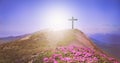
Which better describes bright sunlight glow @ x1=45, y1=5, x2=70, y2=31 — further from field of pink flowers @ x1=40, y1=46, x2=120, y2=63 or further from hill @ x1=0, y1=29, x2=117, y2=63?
field of pink flowers @ x1=40, y1=46, x2=120, y2=63

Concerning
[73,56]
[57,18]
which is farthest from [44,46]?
[73,56]

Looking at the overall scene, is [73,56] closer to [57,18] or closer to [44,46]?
[44,46]

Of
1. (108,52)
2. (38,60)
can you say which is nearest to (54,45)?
(38,60)

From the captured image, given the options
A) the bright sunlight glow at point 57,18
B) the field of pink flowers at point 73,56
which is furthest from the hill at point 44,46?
the bright sunlight glow at point 57,18

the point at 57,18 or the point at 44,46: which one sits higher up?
the point at 57,18

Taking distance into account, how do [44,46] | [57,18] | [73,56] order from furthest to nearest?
[57,18], [44,46], [73,56]

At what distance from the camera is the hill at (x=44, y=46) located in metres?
6.25

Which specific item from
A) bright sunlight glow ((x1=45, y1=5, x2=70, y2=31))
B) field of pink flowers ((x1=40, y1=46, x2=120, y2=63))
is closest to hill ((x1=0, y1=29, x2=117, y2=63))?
field of pink flowers ((x1=40, y1=46, x2=120, y2=63))

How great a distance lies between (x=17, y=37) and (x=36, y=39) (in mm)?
641

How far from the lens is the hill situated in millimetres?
6248

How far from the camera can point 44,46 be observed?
691cm

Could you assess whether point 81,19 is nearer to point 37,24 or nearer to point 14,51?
point 37,24

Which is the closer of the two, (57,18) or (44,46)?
(44,46)

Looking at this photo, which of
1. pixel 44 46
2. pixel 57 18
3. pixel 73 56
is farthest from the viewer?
pixel 57 18
